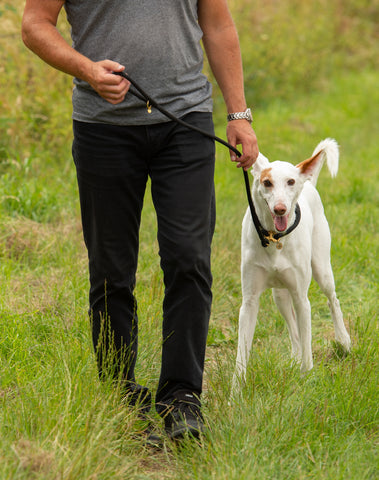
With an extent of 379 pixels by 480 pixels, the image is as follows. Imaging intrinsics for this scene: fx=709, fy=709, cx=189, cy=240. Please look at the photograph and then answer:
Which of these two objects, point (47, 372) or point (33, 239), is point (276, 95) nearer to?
point (33, 239)

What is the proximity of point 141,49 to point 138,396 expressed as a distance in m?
1.52

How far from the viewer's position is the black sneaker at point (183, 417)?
2.96 m

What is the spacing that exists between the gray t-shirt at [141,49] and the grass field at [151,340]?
1097mm

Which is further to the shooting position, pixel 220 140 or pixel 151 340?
pixel 151 340

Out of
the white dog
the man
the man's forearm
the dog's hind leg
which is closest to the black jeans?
the man

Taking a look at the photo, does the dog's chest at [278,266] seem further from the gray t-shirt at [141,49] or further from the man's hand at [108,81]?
the man's hand at [108,81]

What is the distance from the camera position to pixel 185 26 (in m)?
2.94

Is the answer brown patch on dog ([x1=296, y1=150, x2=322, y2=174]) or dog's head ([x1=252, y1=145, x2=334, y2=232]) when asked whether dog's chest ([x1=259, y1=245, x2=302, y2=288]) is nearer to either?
dog's head ([x1=252, y1=145, x2=334, y2=232])

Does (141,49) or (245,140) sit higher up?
(141,49)

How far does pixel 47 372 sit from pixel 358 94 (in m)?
10.8

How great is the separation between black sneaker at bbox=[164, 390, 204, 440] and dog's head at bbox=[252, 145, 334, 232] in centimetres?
94

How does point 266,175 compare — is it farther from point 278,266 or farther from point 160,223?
point 160,223

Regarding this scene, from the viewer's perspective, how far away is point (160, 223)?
3.07 meters

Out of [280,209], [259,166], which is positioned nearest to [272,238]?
[280,209]
